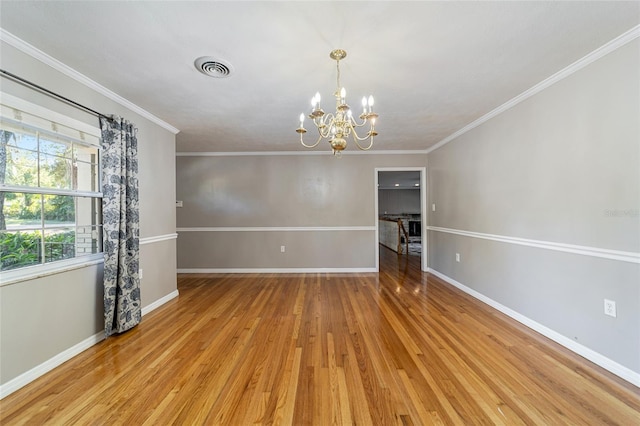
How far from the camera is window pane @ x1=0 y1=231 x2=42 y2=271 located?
1.71 metres

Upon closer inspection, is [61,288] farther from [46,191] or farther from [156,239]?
[156,239]

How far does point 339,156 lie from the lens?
98.3 inches

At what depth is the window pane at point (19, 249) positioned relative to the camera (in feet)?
5.61

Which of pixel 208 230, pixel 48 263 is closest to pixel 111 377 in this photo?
pixel 48 263

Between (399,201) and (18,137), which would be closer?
(18,137)

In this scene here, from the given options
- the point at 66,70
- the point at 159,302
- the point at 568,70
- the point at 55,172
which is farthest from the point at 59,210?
the point at 568,70

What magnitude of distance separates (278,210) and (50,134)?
3293 mm

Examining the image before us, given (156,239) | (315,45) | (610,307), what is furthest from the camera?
(156,239)

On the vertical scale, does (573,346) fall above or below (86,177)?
below

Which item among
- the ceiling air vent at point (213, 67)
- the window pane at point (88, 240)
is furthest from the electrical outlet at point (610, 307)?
the window pane at point (88, 240)

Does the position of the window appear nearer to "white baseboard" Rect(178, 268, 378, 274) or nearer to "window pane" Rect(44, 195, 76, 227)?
"window pane" Rect(44, 195, 76, 227)

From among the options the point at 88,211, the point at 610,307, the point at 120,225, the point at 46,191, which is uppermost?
the point at 46,191

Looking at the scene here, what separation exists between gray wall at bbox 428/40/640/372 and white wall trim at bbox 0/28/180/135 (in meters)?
4.22

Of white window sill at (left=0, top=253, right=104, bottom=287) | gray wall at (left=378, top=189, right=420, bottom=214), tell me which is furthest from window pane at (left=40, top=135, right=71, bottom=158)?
gray wall at (left=378, top=189, right=420, bottom=214)
